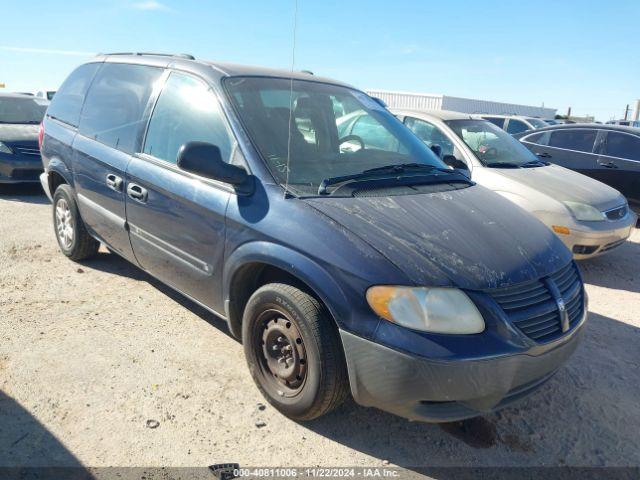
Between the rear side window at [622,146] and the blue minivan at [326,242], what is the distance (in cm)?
550

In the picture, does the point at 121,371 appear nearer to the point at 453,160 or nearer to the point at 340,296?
the point at 340,296

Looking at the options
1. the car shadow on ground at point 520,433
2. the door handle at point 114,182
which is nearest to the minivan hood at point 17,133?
the door handle at point 114,182

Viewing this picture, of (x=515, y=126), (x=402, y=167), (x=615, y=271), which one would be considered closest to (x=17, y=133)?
(x=402, y=167)

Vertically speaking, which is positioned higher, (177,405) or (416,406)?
(416,406)

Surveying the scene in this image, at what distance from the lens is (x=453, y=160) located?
428 cm

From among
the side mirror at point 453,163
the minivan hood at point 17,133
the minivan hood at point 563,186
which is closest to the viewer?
the side mirror at point 453,163

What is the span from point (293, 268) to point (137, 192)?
5.08ft

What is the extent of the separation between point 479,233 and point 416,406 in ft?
3.13

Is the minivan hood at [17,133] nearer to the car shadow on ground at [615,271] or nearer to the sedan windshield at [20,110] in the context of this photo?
the sedan windshield at [20,110]

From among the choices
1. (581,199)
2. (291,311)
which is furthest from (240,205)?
(581,199)

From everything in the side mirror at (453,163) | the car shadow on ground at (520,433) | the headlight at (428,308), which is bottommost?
the car shadow on ground at (520,433)

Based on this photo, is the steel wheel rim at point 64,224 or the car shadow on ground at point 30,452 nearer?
the car shadow on ground at point 30,452

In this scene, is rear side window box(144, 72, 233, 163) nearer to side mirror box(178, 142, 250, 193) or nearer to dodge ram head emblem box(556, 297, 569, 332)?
side mirror box(178, 142, 250, 193)

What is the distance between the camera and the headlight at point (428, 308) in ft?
7.12
